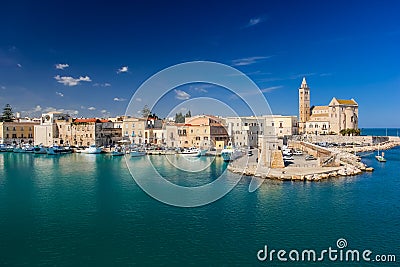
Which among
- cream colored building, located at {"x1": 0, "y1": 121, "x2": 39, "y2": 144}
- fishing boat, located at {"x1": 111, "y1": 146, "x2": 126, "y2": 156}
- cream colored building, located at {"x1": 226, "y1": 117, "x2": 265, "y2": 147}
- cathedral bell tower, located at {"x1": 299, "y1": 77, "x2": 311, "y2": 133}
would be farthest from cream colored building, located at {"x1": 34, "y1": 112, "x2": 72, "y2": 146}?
cathedral bell tower, located at {"x1": 299, "y1": 77, "x2": 311, "y2": 133}

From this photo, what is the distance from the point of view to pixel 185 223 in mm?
9555

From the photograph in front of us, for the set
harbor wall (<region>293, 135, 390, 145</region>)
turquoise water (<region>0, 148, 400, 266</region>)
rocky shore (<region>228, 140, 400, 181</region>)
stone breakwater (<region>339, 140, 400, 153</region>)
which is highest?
harbor wall (<region>293, 135, 390, 145</region>)

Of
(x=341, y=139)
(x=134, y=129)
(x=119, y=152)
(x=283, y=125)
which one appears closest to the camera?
(x=119, y=152)

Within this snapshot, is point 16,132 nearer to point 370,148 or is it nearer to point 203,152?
point 203,152

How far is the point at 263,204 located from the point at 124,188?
660cm

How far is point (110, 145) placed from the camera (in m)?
35.3

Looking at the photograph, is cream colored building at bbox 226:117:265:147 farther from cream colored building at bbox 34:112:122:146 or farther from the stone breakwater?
cream colored building at bbox 34:112:122:146

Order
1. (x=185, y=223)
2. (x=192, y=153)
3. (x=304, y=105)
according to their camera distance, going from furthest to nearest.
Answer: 1. (x=304, y=105)
2. (x=192, y=153)
3. (x=185, y=223)

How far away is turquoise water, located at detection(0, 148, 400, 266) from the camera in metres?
7.48

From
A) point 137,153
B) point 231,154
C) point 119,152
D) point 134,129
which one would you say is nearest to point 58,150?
point 119,152

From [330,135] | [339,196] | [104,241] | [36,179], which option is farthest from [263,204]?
[330,135]

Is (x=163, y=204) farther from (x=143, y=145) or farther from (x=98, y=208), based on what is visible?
(x=143, y=145)

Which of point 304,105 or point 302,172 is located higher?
point 304,105

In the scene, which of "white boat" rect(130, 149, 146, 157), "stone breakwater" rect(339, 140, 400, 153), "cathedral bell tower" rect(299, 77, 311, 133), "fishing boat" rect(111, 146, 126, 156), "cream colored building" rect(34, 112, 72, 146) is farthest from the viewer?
"cathedral bell tower" rect(299, 77, 311, 133)
